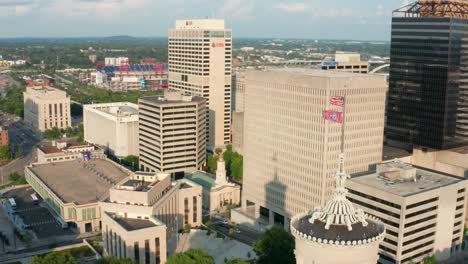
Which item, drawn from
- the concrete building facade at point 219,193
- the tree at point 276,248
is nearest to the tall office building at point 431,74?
the concrete building facade at point 219,193

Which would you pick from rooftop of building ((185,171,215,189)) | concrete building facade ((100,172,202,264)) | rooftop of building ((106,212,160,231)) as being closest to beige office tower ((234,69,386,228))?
rooftop of building ((185,171,215,189))

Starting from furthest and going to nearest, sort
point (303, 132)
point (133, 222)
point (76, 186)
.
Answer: point (76, 186) → point (303, 132) → point (133, 222)

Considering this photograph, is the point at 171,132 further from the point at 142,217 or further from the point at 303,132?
the point at 142,217

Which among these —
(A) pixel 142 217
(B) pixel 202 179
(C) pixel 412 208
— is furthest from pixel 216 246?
(C) pixel 412 208

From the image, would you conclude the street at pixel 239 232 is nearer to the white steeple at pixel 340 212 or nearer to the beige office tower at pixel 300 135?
the beige office tower at pixel 300 135

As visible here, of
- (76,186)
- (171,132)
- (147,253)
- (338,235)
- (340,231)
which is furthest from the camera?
(171,132)

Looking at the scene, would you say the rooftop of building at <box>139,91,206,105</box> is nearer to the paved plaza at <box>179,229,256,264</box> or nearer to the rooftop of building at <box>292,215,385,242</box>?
the paved plaza at <box>179,229,256,264</box>

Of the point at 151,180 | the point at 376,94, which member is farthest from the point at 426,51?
the point at 151,180
